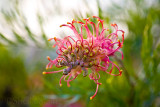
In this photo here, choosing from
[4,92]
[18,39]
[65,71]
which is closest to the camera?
[65,71]

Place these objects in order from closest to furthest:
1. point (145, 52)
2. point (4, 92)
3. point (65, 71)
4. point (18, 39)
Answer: point (65, 71) → point (145, 52) → point (18, 39) → point (4, 92)

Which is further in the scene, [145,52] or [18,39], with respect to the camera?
[18,39]

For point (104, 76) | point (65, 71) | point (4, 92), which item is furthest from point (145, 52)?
point (4, 92)

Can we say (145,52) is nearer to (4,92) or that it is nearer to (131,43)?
(131,43)

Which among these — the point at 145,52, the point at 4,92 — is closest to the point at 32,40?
the point at 145,52

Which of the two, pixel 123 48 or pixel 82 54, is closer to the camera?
pixel 82 54

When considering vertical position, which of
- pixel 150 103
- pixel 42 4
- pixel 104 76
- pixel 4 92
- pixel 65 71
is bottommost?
pixel 4 92

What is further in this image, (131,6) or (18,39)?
(131,6)

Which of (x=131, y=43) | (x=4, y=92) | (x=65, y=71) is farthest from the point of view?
(x=4, y=92)

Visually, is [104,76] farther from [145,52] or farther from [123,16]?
[123,16]

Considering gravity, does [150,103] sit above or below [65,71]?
below
